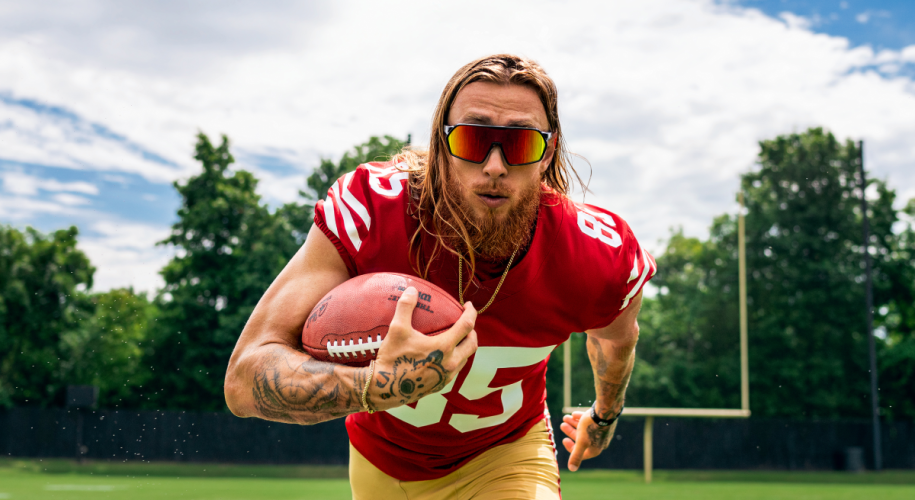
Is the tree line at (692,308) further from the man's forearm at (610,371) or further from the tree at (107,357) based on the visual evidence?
the man's forearm at (610,371)

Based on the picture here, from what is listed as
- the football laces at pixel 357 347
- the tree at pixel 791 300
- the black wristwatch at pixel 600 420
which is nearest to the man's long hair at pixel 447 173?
the football laces at pixel 357 347

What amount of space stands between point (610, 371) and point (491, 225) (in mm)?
1126

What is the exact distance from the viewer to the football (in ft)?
5.82

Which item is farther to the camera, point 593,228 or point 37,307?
point 37,307

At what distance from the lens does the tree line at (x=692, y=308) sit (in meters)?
21.1

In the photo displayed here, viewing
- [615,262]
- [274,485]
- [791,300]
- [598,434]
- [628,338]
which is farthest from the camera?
[791,300]

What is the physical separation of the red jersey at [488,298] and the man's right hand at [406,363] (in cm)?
49

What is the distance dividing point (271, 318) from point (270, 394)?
0.23 meters

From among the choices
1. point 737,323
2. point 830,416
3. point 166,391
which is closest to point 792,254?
point 737,323

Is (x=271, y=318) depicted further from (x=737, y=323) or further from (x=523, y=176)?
(x=737, y=323)

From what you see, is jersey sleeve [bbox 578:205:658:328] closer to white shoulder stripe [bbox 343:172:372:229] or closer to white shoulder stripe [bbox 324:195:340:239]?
white shoulder stripe [bbox 343:172:372:229]

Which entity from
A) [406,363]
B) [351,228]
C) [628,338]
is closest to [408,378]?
[406,363]

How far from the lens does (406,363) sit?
1.60 m

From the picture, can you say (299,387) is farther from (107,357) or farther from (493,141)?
(107,357)
